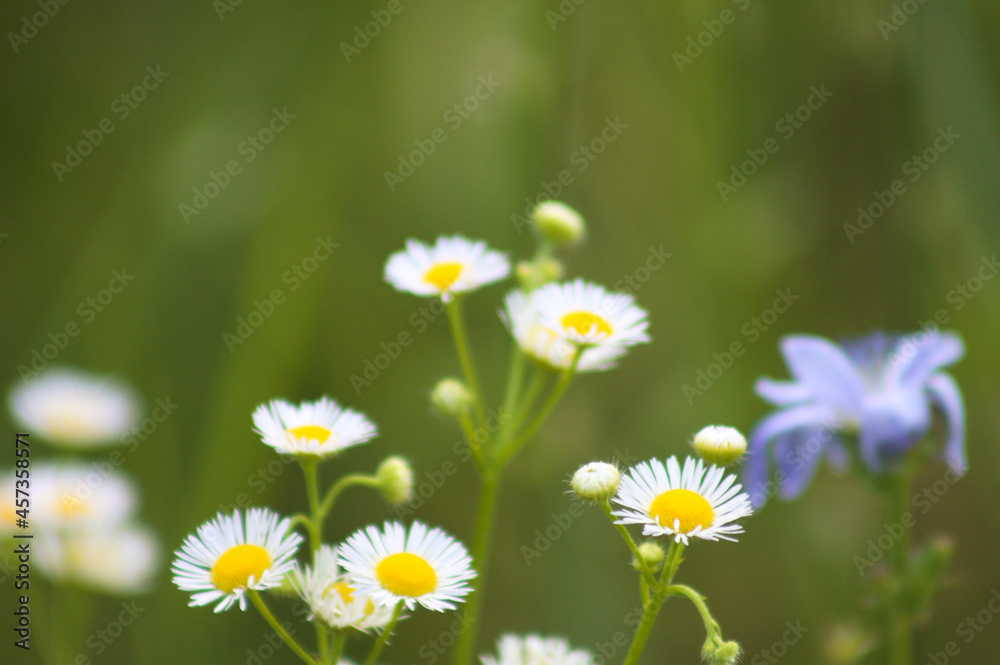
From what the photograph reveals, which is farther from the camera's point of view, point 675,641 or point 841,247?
point 841,247

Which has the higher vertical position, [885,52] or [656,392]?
[885,52]

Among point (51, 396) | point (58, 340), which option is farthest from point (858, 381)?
point (58, 340)

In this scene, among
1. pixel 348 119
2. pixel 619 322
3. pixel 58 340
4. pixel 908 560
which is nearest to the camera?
pixel 619 322

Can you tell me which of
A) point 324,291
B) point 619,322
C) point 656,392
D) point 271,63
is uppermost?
point 271,63

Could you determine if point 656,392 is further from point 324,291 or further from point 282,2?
point 282,2

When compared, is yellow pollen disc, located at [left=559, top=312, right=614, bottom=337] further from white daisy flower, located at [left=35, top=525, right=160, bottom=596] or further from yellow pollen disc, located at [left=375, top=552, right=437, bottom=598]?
white daisy flower, located at [left=35, top=525, right=160, bottom=596]

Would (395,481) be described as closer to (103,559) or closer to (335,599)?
(335,599)
